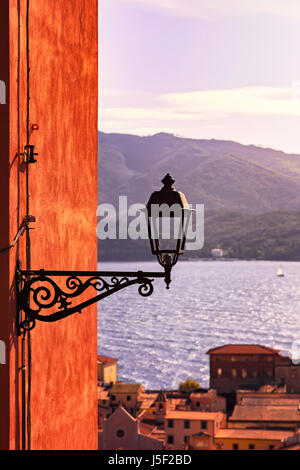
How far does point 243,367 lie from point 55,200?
192ft

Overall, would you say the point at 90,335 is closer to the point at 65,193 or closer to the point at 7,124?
the point at 65,193

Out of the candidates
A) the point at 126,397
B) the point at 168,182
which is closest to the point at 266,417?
the point at 126,397

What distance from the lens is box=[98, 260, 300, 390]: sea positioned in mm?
86625

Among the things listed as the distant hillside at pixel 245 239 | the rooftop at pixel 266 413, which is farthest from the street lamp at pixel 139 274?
the distant hillside at pixel 245 239

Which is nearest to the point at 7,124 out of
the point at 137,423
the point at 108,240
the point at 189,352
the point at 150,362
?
the point at 137,423

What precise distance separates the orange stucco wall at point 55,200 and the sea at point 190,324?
220 ft

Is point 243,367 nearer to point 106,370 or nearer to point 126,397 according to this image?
point 106,370

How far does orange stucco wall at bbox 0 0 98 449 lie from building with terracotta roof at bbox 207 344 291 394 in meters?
56.3

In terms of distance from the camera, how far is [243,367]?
203 feet

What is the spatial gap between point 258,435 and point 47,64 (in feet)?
114

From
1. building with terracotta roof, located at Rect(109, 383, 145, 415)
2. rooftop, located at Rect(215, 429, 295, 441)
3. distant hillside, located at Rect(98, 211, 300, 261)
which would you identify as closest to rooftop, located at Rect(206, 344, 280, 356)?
building with terracotta roof, located at Rect(109, 383, 145, 415)

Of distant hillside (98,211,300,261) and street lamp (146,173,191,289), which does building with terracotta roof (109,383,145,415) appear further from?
distant hillside (98,211,300,261)

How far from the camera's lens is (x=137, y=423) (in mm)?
37781

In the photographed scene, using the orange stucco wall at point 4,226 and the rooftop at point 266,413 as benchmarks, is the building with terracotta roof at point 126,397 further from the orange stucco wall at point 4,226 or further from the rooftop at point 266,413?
the orange stucco wall at point 4,226
